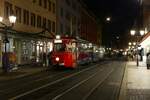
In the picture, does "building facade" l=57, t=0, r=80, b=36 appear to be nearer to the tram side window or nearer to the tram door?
the tram door

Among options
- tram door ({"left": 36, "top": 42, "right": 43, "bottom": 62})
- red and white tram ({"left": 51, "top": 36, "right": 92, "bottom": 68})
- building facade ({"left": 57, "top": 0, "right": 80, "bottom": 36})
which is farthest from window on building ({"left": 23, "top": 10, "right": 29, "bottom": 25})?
building facade ({"left": 57, "top": 0, "right": 80, "bottom": 36})

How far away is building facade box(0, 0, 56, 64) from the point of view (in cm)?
4850

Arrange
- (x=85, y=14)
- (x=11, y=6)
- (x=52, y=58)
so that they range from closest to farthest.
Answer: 1. (x=52, y=58)
2. (x=11, y=6)
3. (x=85, y=14)

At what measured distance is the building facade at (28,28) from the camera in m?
48.5

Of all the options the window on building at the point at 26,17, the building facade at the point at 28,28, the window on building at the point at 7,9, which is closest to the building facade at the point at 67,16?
the building facade at the point at 28,28

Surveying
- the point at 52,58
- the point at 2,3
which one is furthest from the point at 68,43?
the point at 2,3

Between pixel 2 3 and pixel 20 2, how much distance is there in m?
7.05

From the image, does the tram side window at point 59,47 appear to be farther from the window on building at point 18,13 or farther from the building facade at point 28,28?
the window on building at point 18,13

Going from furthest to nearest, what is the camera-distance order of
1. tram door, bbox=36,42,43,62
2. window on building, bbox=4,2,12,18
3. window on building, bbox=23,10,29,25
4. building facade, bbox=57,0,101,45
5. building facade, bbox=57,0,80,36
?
building facade, bbox=57,0,101,45
building facade, bbox=57,0,80,36
tram door, bbox=36,42,43,62
window on building, bbox=23,10,29,25
window on building, bbox=4,2,12,18

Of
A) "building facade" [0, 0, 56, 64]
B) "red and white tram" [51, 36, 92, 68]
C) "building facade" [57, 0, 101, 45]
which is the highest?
"building facade" [57, 0, 101, 45]

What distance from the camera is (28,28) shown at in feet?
188

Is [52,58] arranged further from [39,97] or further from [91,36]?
[91,36]

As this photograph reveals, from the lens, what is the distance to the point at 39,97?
19.5m

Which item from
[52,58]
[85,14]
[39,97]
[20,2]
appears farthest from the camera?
[85,14]
